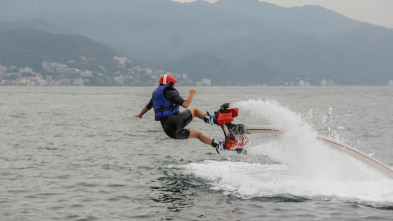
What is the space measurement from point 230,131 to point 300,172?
8.45 feet

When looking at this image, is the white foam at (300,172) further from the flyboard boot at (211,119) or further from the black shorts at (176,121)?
the black shorts at (176,121)

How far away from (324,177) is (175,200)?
15.3ft

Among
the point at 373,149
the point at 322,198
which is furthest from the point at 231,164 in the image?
the point at 373,149

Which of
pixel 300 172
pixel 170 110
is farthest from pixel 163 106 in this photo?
pixel 300 172

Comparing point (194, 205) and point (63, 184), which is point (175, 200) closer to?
point (194, 205)

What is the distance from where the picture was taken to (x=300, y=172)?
575 inches

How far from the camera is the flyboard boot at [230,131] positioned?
→ 1395 centimetres

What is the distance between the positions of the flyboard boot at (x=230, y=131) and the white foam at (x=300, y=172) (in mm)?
332

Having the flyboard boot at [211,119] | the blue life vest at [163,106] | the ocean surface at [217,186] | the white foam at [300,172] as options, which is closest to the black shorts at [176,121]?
the blue life vest at [163,106]

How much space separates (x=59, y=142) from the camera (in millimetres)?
28469

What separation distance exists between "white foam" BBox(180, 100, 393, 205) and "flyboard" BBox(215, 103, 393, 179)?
0.20 meters

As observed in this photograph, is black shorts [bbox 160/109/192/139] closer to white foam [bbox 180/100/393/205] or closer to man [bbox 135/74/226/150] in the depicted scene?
man [bbox 135/74/226/150]

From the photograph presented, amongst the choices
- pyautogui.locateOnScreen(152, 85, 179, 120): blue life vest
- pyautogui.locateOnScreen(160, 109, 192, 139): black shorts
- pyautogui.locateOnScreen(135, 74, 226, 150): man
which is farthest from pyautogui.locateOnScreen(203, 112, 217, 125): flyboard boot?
pyautogui.locateOnScreen(152, 85, 179, 120): blue life vest

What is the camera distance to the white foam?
43.4ft
